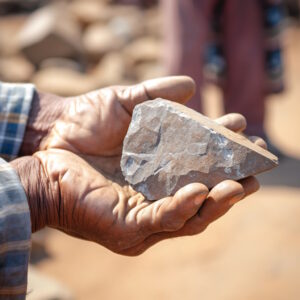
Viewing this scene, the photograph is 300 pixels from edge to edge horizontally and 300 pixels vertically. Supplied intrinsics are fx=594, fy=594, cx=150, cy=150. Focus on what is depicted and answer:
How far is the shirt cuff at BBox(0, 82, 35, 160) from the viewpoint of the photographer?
217cm

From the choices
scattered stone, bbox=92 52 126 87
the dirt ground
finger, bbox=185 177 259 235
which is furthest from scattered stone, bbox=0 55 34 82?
finger, bbox=185 177 259 235

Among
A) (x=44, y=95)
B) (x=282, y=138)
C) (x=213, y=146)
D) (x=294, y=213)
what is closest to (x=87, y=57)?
(x=282, y=138)

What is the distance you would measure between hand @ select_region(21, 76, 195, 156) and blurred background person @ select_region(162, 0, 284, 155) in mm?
1873

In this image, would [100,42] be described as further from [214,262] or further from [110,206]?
[110,206]

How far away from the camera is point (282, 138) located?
4.90 meters

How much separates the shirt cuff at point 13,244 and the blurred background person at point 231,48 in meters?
2.45

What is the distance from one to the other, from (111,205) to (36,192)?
258mm

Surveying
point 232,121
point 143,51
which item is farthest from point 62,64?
point 232,121

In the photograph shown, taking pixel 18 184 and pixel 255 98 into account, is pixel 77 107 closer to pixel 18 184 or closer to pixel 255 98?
pixel 18 184

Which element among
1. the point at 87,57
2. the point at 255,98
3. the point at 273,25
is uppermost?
the point at 273,25

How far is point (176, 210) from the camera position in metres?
1.73

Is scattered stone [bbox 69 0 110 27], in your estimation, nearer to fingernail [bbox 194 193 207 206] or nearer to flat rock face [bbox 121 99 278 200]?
flat rock face [bbox 121 99 278 200]

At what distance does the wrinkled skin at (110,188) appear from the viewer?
1.75m

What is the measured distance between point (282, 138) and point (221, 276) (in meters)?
2.11
